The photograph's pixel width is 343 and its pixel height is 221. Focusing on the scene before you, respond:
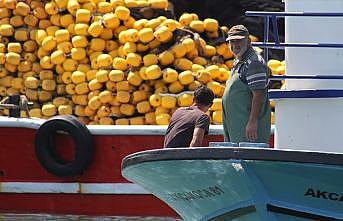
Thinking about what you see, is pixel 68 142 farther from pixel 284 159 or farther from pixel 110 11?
pixel 284 159

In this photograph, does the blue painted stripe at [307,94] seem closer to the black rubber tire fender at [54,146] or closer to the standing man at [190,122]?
the standing man at [190,122]

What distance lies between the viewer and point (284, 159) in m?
5.30

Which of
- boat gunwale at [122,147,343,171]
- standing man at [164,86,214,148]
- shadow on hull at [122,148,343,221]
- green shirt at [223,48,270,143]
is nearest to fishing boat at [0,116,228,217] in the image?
standing man at [164,86,214,148]

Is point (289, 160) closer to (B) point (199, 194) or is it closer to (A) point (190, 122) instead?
(B) point (199, 194)

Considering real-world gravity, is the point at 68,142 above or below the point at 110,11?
below

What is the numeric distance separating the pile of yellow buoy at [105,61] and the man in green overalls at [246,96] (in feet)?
9.63

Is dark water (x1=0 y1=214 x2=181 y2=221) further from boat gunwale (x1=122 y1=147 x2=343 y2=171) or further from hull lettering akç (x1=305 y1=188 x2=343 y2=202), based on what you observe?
hull lettering akç (x1=305 y1=188 x2=343 y2=202)

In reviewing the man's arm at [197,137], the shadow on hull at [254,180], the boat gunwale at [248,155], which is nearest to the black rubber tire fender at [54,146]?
the man's arm at [197,137]

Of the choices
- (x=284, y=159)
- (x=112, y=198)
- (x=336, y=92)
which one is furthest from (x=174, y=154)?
(x=112, y=198)

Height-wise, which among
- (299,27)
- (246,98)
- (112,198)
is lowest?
(112,198)

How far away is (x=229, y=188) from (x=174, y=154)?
364mm

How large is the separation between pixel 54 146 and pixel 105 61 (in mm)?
1105

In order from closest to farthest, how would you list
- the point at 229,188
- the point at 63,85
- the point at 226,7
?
the point at 229,188
the point at 63,85
the point at 226,7

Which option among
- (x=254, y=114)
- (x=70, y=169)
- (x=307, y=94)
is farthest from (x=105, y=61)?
(x=307, y=94)
